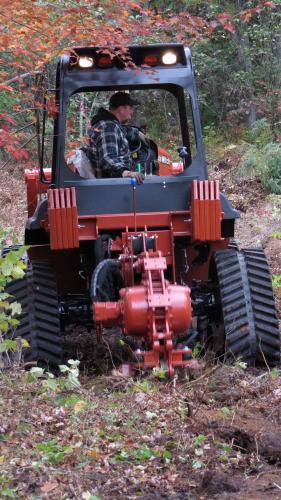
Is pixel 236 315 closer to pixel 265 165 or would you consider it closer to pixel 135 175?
pixel 135 175

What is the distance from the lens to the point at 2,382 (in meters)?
5.16

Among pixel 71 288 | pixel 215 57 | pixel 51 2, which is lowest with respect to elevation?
pixel 71 288

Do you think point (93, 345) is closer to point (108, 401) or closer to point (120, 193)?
point (120, 193)

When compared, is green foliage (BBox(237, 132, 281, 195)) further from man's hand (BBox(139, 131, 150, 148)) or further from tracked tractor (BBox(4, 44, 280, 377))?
tracked tractor (BBox(4, 44, 280, 377))

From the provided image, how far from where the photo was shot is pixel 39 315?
253 inches

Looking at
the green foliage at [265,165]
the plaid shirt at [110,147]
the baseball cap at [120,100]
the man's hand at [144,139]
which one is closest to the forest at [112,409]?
the plaid shirt at [110,147]

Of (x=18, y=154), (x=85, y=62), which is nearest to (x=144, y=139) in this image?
(x=85, y=62)

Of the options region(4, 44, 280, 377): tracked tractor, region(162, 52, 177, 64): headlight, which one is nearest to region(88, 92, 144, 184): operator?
region(4, 44, 280, 377): tracked tractor

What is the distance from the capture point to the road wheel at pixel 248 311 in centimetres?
625

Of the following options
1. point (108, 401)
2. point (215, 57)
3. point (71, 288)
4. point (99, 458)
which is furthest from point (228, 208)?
point (215, 57)

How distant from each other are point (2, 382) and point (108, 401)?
669 millimetres

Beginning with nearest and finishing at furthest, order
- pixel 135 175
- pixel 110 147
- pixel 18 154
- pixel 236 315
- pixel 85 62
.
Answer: pixel 18 154 → pixel 236 315 → pixel 135 175 → pixel 85 62 → pixel 110 147

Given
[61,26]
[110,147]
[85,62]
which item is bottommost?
[110,147]

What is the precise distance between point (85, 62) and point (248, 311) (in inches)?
94.8
